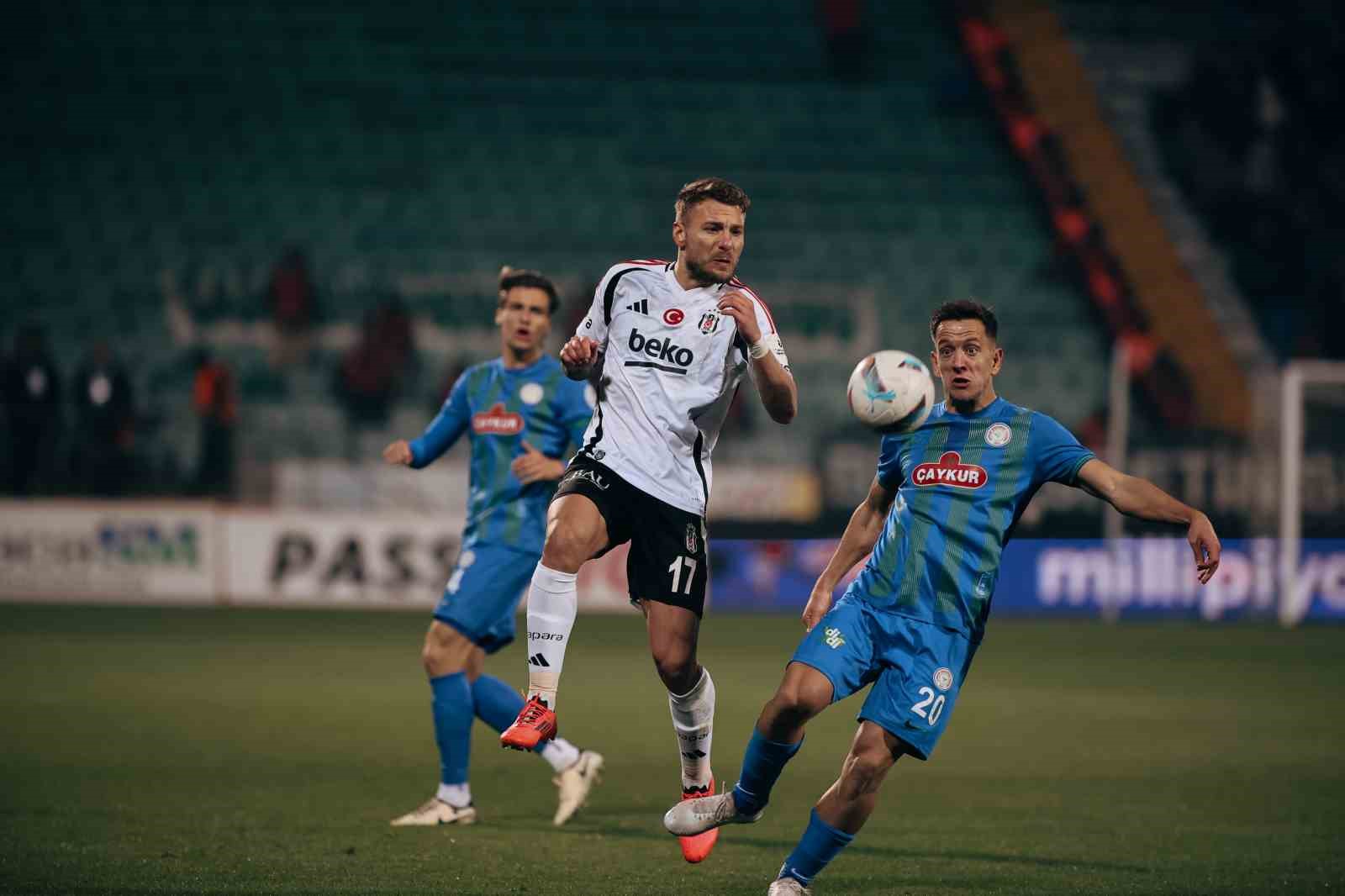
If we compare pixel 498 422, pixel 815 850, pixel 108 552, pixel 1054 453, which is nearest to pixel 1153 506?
pixel 1054 453

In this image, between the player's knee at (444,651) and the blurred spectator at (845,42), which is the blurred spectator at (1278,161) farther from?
the player's knee at (444,651)

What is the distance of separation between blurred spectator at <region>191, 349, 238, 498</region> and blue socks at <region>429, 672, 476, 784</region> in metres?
10.9

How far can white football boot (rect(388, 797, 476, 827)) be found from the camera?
721 centimetres

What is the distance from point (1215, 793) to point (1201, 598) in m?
10.1

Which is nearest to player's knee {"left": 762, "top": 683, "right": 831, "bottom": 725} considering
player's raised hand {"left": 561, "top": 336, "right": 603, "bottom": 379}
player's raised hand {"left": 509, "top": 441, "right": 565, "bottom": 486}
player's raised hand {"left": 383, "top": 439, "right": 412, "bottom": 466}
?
player's raised hand {"left": 561, "top": 336, "right": 603, "bottom": 379}

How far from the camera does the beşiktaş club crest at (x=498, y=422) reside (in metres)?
7.73

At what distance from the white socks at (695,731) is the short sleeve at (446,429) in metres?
1.89

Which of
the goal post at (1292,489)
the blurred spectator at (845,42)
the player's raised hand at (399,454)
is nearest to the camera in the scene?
the player's raised hand at (399,454)

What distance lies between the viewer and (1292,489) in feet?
57.9

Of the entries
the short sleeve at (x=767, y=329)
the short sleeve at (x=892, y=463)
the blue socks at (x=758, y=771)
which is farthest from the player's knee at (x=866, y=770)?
the short sleeve at (x=767, y=329)

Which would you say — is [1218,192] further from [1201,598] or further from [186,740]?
[186,740]

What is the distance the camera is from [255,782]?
26.8ft

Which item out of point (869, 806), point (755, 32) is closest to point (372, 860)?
point (869, 806)

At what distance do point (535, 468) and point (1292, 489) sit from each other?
1223cm
